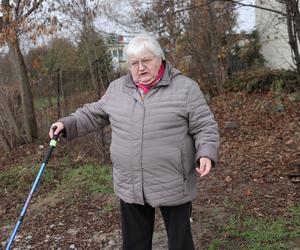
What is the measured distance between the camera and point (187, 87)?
8.22 feet

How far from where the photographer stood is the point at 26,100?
9031mm

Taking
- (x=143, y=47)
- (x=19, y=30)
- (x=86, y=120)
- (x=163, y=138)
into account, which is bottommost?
(x=163, y=138)

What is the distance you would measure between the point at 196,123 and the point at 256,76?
36.1 feet

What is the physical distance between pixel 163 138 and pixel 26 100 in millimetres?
7217

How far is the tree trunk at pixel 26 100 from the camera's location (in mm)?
8886

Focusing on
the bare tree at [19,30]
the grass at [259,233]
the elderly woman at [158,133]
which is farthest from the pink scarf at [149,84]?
the bare tree at [19,30]

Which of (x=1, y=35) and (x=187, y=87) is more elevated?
(x=1, y=35)

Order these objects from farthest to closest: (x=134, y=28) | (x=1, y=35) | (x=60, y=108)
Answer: (x=134, y=28), (x=60, y=108), (x=1, y=35)

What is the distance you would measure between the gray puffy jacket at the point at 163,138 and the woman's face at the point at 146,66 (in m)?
0.07

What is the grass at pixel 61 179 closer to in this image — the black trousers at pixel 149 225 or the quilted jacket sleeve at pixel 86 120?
the black trousers at pixel 149 225

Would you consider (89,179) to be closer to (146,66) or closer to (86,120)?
(86,120)

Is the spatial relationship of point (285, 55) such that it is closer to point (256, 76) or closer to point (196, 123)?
point (256, 76)

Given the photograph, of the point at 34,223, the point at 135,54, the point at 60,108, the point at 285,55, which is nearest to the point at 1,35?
the point at 60,108

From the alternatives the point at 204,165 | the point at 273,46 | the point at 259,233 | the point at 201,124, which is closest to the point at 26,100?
the point at 259,233
